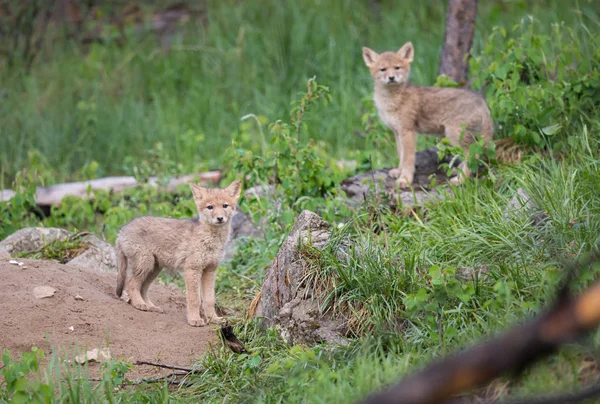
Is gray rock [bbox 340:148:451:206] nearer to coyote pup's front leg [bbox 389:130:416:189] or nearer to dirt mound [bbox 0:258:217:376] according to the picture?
coyote pup's front leg [bbox 389:130:416:189]

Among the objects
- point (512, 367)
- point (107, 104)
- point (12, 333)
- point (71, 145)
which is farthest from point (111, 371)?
point (107, 104)

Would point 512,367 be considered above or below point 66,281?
above

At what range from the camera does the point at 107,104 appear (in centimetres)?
1200

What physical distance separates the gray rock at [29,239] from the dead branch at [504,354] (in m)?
5.95

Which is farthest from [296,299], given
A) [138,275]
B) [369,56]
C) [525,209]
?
[369,56]

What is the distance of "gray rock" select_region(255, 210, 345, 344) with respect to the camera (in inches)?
201

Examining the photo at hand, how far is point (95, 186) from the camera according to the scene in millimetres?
9688

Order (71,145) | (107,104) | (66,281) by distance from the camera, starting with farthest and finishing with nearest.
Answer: (107,104) → (71,145) → (66,281)

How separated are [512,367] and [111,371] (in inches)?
121

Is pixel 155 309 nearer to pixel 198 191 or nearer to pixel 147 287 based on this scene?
pixel 147 287

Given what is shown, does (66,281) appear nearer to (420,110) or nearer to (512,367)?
(420,110)

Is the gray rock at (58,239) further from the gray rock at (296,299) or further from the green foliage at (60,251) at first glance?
the gray rock at (296,299)

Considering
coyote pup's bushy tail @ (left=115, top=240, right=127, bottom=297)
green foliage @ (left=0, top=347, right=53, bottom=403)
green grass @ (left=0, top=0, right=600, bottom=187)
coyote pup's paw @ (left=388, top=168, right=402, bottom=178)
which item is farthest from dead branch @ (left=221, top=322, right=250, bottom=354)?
green grass @ (left=0, top=0, right=600, bottom=187)

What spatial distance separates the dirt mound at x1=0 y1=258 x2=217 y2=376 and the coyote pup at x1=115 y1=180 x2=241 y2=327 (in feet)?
0.70
